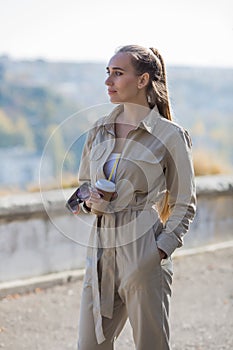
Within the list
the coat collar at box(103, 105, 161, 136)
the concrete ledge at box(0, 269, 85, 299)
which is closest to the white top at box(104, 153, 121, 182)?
the coat collar at box(103, 105, 161, 136)

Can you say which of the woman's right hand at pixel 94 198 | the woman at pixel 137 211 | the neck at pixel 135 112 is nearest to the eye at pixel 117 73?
the woman at pixel 137 211

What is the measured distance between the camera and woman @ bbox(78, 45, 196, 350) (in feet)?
10.5

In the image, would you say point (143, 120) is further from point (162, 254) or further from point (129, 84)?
point (162, 254)

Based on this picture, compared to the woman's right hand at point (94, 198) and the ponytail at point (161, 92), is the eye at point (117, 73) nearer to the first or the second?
the ponytail at point (161, 92)

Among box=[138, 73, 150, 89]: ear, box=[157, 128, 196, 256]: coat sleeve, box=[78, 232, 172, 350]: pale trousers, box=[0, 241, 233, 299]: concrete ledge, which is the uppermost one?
box=[138, 73, 150, 89]: ear

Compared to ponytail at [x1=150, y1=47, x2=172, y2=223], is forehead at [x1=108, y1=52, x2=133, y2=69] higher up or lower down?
higher up

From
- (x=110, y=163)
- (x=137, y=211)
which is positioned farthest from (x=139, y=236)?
(x=110, y=163)

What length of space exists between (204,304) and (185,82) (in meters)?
19.0

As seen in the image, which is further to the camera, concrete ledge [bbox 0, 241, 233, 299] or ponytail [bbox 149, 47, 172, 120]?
concrete ledge [bbox 0, 241, 233, 299]

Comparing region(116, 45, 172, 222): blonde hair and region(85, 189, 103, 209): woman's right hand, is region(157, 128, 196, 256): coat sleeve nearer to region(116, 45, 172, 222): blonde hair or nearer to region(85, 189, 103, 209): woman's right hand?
region(116, 45, 172, 222): blonde hair

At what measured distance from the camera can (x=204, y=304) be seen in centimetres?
607

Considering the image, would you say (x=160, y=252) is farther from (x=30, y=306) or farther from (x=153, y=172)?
(x=30, y=306)

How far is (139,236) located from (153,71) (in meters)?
0.81

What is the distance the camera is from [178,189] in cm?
329
